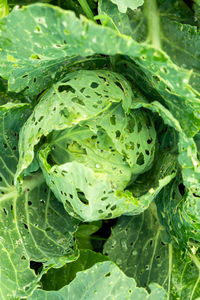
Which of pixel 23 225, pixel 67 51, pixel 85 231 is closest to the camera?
pixel 67 51

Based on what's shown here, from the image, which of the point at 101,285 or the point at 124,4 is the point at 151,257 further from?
the point at 124,4

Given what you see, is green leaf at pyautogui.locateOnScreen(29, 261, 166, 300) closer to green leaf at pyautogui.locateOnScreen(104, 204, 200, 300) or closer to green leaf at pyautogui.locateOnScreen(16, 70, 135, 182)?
green leaf at pyautogui.locateOnScreen(104, 204, 200, 300)

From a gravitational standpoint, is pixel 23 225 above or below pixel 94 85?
below

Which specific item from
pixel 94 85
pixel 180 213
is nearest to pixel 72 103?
pixel 94 85

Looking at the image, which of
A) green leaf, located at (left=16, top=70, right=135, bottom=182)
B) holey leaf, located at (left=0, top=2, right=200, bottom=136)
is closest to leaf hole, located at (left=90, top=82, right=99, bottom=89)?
green leaf, located at (left=16, top=70, right=135, bottom=182)

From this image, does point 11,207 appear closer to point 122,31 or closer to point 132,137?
point 132,137

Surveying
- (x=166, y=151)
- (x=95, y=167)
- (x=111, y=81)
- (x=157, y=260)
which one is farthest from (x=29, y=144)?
(x=157, y=260)

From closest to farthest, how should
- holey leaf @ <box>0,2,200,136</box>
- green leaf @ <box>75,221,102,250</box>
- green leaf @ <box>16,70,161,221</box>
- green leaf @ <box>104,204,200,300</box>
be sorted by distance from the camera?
holey leaf @ <box>0,2,200,136</box> → green leaf @ <box>16,70,161,221</box> → green leaf @ <box>104,204,200,300</box> → green leaf @ <box>75,221,102,250</box>
